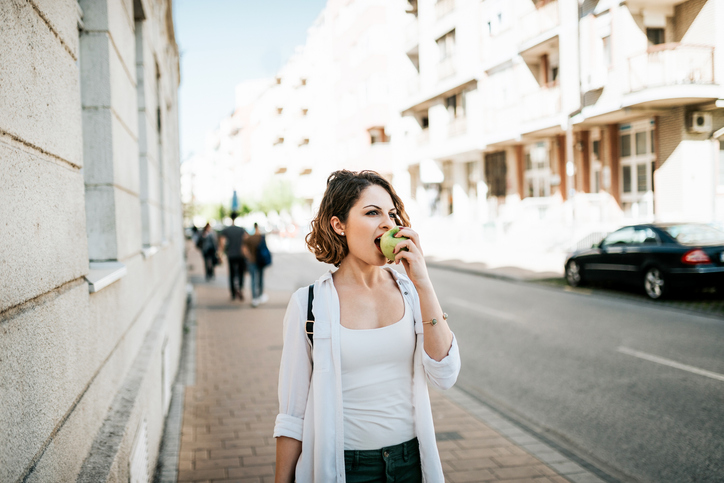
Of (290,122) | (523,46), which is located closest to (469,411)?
(523,46)

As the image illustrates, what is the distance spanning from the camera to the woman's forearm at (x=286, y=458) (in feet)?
7.52

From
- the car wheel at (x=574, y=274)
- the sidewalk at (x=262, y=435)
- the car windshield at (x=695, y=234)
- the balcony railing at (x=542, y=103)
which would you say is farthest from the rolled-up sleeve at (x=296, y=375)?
the balcony railing at (x=542, y=103)

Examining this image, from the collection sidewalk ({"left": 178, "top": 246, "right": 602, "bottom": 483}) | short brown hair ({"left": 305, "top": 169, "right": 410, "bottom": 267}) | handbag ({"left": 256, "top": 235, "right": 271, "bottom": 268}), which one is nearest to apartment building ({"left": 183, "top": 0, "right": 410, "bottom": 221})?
handbag ({"left": 256, "top": 235, "right": 271, "bottom": 268})

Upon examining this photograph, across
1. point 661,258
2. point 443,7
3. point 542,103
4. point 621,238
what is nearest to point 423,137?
point 443,7

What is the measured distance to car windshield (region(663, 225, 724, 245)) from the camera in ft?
39.2

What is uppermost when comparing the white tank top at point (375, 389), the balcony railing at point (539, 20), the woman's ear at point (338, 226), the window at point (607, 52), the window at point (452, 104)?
the balcony railing at point (539, 20)

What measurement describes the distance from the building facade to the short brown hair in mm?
1006

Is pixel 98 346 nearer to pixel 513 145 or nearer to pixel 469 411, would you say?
pixel 469 411

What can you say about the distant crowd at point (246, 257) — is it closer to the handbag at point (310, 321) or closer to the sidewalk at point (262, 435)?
the sidewalk at point (262, 435)

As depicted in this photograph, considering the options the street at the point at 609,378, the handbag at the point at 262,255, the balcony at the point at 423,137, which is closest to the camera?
the street at the point at 609,378

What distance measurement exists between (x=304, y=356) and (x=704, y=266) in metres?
11.4

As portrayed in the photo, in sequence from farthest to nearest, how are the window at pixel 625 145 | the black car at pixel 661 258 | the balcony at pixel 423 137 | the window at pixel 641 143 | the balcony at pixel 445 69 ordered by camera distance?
1. the balcony at pixel 423 137
2. the balcony at pixel 445 69
3. the window at pixel 625 145
4. the window at pixel 641 143
5. the black car at pixel 661 258

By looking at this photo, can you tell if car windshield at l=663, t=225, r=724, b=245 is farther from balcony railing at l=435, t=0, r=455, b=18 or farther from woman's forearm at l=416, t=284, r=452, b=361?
A: balcony railing at l=435, t=0, r=455, b=18

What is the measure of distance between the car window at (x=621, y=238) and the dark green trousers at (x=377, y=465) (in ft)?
41.3
